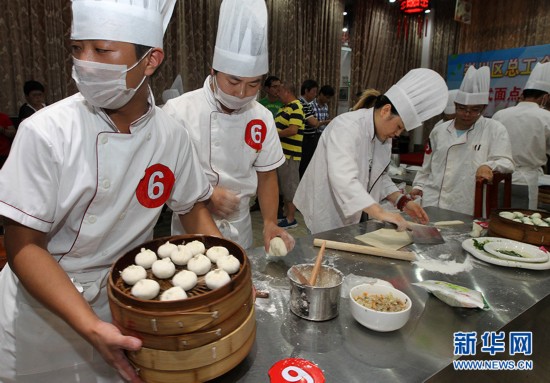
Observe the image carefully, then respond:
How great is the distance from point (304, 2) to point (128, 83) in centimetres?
688

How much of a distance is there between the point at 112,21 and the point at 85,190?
0.43 m

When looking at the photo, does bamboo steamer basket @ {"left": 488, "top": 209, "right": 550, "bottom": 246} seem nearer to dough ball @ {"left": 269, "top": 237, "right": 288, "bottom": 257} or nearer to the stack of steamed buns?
dough ball @ {"left": 269, "top": 237, "right": 288, "bottom": 257}

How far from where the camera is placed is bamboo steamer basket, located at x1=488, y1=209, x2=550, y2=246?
171cm

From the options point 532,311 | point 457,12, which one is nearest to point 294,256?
point 532,311

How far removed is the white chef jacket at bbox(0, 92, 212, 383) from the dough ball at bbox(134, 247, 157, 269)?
21cm

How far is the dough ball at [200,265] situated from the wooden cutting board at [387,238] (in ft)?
3.37

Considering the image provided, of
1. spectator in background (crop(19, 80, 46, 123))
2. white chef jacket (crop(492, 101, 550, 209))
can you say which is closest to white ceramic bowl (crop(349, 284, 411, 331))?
white chef jacket (crop(492, 101, 550, 209))

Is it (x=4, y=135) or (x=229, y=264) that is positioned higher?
(x=229, y=264)

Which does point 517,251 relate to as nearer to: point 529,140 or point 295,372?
point 295,372

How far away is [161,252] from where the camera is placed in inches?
36.9

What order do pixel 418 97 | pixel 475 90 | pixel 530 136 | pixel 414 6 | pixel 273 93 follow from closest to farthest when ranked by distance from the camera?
pixel 418 97 → pixel 475 90 → pixel 530 136 → pixel 414 6 → pixel 273 93

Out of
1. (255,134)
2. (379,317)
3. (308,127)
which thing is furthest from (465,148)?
(308,127)

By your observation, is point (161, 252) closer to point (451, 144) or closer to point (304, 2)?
point (451, 144)

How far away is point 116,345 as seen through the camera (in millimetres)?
729
